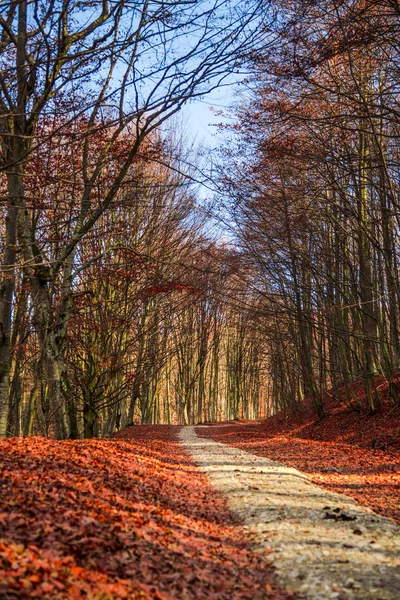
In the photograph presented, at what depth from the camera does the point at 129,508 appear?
5.24 m

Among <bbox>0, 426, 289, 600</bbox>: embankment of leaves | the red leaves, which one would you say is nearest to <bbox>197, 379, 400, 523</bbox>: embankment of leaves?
the red leaves

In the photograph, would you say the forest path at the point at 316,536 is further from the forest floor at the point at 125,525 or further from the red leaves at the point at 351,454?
the red leaves at the point at 351,454

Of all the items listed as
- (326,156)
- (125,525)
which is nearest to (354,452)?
(326,156)

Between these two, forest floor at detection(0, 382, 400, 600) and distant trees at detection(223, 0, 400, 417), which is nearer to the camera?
forest floor at detection(0, 382, 400, 600)

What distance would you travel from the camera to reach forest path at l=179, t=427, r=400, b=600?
148 inches

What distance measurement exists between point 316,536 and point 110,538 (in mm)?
2090

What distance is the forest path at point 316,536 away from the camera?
375cm

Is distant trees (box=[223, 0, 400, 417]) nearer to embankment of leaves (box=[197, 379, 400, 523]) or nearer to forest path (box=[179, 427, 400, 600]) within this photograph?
embankment of leaves (box=[197, 379, 400, 523])

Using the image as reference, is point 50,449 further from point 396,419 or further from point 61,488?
point 396,419

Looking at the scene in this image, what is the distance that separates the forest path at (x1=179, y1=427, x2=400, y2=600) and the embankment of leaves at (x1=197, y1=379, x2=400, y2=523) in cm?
54

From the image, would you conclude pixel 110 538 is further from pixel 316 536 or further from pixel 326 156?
pixel 326 156

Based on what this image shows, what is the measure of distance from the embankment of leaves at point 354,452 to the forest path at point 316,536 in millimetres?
540

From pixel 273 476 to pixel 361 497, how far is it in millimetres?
1695

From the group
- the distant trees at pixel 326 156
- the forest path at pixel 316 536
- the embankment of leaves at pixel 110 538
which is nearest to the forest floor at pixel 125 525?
the embankment of leaves at pixel 110 538
